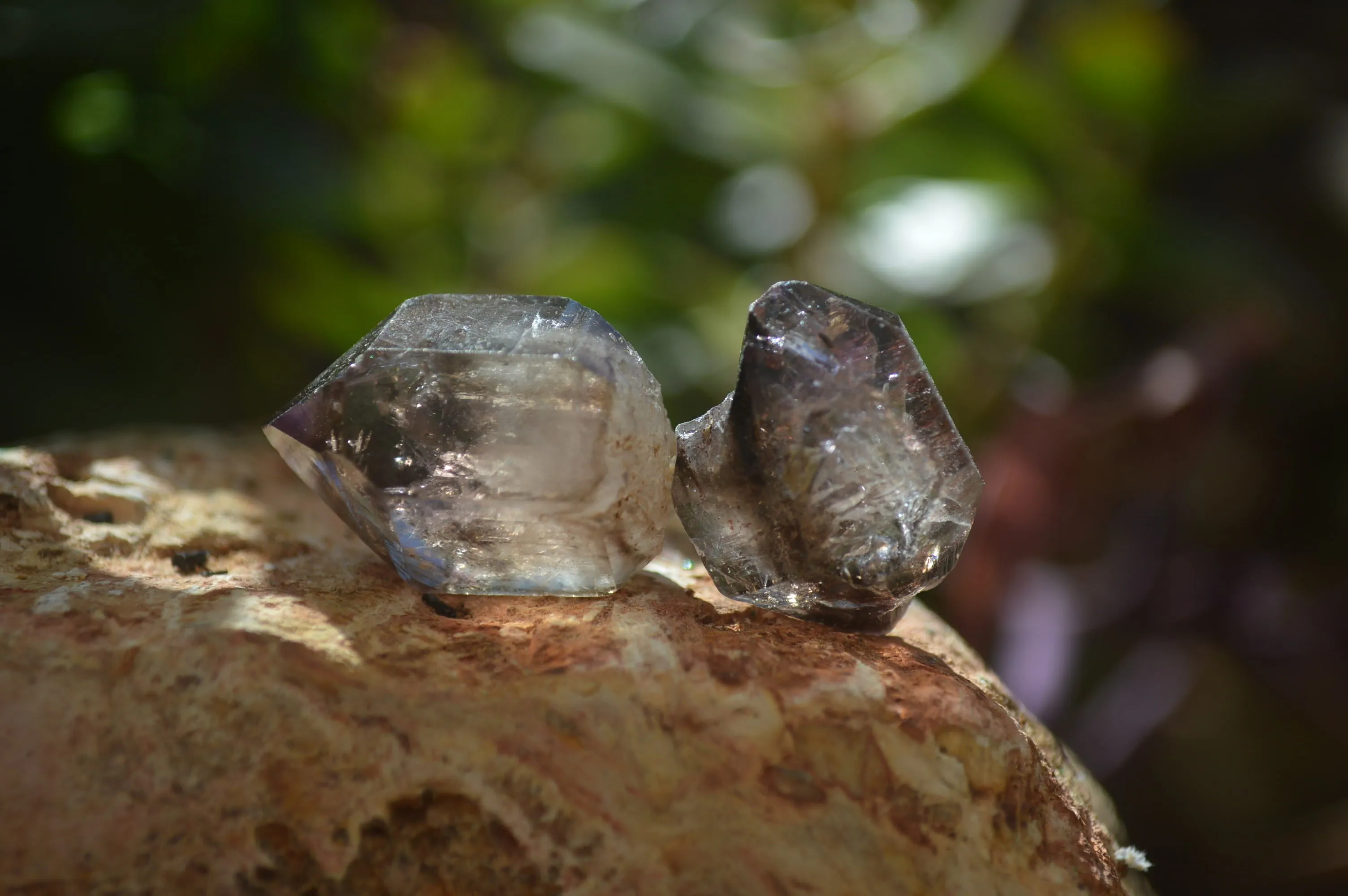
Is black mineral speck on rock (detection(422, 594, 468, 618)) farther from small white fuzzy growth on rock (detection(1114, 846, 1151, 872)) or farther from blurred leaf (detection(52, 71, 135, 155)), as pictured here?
blurred leaf (detection(52, 71, 135, 155))

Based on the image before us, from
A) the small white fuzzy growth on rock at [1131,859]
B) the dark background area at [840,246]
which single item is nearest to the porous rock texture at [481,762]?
the small white fuzzy growth on rock at [1131,859]

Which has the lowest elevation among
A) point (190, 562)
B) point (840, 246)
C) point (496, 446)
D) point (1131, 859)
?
point (1131, 859)

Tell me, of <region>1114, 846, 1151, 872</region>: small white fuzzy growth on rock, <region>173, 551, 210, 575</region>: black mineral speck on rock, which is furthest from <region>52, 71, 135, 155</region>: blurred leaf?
<region>1114, 846, 1151, 872</region>: small white fuzzy growth on rock

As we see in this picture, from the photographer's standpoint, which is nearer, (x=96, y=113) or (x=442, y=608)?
(x=442, y=608)

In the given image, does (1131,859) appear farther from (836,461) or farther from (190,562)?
(190,562)

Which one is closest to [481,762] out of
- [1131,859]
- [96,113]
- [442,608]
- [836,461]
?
[442,608]

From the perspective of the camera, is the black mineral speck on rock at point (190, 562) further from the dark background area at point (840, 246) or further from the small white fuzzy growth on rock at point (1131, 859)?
the dark background area at point (840, 246)
